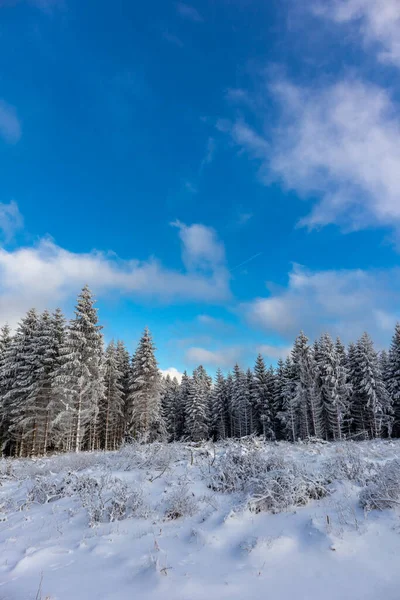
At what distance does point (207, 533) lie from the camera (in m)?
6.23

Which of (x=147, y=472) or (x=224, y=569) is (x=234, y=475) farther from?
(x=224, y=569)

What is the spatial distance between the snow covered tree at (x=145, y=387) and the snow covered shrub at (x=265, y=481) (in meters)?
26.7

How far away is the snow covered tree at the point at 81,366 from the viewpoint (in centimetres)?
2544

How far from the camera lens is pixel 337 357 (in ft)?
128

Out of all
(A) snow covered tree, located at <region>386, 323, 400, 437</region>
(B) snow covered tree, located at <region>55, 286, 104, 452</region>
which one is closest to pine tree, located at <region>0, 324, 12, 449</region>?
(B) snow covered tree, located at <region>55, 286, 104, 452</region>

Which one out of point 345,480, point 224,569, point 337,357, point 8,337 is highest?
point 8,337

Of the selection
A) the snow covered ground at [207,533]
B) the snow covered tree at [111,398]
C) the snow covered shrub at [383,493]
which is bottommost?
the snow covered ground at [207,533]

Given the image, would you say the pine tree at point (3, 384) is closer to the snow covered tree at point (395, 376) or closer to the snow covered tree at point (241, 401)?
the snow covered tree at point (241, 401)

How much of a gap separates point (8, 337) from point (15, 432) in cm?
933

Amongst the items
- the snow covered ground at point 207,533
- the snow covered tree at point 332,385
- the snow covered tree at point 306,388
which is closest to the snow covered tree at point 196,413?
the snow covered tree at point 306,388

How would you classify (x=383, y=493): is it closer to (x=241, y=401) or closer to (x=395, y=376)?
(x=395, y=376)

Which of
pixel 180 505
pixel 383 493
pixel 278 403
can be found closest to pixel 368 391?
pixel 278 403

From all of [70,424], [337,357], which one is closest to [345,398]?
[337,357]

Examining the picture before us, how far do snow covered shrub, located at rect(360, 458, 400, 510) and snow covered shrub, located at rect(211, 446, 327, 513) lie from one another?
3.18 ft
